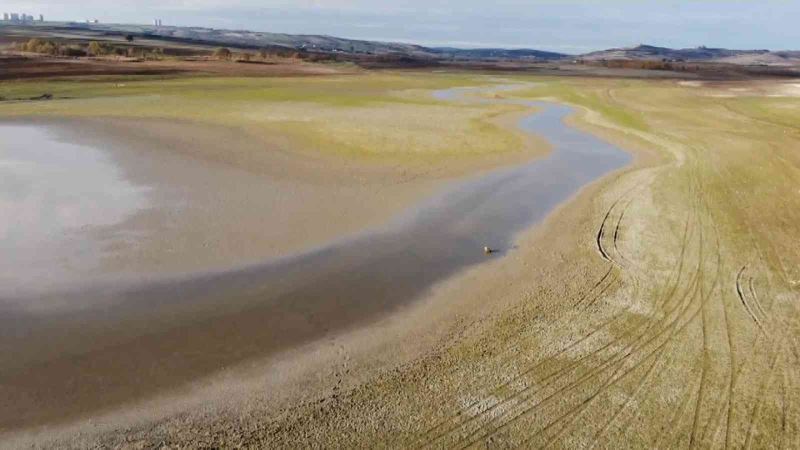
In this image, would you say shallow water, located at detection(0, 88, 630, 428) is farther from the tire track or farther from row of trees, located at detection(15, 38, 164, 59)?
row of trees, located at detection(15, 38, 164, 59)

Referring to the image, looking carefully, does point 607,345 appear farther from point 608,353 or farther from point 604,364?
point 604,364

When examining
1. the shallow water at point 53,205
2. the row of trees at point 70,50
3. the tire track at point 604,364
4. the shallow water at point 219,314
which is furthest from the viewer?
the row of trees at point 70,50

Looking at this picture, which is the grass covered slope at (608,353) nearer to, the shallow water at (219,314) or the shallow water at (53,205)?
the shallow water at (219,314)

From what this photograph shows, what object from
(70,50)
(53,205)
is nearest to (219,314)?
(53,205)

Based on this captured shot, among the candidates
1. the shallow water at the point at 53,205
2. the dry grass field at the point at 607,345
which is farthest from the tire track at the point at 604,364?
the shallow water at the point at 53,205

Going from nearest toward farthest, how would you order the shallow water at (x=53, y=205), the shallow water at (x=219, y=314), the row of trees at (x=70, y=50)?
the shallow water at (x=219, y=314)
the shallow water at (x=53, y=205)
the row of trees at (x=70, y=50)

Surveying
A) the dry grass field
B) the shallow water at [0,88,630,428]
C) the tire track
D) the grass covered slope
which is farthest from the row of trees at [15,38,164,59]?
the tire track
